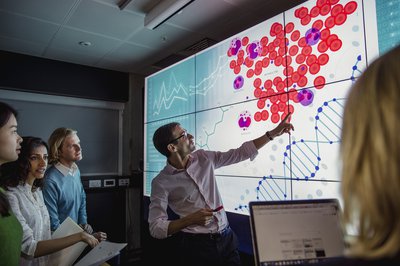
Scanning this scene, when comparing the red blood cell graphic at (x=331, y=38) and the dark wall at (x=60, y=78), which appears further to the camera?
the dark wall at (x=60, y=78)

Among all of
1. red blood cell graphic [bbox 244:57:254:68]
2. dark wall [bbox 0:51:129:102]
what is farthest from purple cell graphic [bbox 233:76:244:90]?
dark wall [bbox 0:51:129:102]

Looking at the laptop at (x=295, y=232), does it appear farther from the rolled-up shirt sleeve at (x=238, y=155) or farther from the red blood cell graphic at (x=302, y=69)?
the red blood cell graphic at (x=302, y=69)

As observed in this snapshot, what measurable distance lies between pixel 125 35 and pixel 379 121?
267 centimetres

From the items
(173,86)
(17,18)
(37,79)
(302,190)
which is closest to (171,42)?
(173,86)

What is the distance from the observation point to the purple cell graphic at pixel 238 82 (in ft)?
6.83

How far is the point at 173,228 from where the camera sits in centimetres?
133

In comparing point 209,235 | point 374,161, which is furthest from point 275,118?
point 374,161

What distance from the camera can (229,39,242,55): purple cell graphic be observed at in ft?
6.93

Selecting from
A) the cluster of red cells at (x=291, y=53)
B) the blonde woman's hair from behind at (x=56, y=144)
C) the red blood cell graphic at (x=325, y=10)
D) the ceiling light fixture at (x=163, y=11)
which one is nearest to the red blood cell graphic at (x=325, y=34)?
the cluster of red cells at (x=291, y=53)

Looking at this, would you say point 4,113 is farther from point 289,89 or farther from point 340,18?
point 340,18

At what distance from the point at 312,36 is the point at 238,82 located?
2.12 ft

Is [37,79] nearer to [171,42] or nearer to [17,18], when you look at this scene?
[17,18]

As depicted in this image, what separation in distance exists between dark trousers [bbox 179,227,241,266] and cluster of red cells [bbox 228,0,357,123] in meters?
0.86

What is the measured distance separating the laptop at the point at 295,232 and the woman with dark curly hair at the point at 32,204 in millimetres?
983
